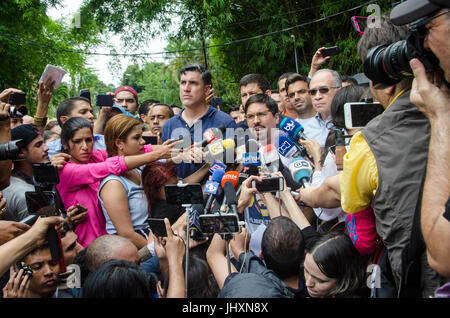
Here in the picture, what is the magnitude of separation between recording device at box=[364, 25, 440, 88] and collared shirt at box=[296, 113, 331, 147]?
7.46 feet

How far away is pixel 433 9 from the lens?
1.32 metres

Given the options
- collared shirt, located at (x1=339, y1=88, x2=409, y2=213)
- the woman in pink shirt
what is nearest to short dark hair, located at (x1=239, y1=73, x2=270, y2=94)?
the woman in pink shirt

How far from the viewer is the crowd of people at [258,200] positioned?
1469 millimetres

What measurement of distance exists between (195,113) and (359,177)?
7.94 ft

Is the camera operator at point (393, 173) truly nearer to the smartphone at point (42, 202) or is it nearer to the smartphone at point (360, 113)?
the smartphone at point (360, 113)

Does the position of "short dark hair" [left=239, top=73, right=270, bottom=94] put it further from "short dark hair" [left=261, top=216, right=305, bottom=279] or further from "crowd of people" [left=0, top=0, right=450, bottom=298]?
"short dark hair" [left=261, top=216, right=305, bottom=279]

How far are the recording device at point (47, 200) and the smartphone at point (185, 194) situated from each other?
70 centimetres

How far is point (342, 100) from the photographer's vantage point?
2.87m

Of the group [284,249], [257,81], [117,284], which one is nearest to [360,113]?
[284,249]

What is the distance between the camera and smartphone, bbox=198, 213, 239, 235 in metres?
2.09

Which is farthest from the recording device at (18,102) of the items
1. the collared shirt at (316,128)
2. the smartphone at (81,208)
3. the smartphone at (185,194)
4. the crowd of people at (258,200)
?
the collared shirt at (316,128)
